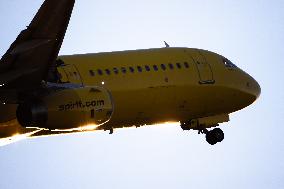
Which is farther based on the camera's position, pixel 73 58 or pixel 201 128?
pixel 201 128

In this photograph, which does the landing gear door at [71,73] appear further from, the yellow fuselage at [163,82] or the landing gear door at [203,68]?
the landing gear door at [203,68]

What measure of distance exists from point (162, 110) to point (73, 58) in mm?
5993

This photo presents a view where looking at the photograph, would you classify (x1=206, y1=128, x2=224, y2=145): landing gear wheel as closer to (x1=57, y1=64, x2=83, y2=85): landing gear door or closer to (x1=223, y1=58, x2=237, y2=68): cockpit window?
(x1=223, y1=58, x2=237, y2=68): cockpit window

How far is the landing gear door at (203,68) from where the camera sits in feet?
205

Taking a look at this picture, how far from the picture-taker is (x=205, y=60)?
63688 millimetres

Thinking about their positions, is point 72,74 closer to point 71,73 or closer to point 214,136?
point 71,73

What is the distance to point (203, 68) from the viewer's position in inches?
2474

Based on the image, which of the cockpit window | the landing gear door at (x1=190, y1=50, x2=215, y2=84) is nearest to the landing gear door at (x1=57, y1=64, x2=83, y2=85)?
the landing gear door at (x1=190, y1=50, x2=215, y2=84)

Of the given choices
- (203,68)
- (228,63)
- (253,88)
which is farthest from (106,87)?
(253,88)

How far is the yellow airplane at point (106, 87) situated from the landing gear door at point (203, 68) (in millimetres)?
50

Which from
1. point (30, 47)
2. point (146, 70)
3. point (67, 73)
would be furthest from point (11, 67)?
point (146, 70)

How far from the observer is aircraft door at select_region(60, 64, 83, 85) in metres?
55.5

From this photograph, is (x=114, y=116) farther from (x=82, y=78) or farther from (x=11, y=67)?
(x=11, y=67)

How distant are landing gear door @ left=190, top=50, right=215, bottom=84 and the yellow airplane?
2.0 inches
